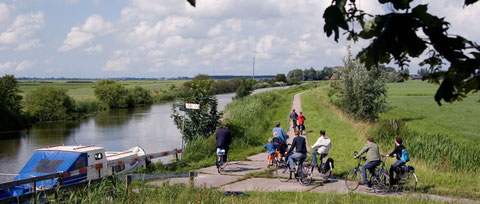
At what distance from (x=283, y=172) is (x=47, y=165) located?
28.8ft

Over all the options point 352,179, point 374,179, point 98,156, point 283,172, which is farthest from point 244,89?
point 374,179

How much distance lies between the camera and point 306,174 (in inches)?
490

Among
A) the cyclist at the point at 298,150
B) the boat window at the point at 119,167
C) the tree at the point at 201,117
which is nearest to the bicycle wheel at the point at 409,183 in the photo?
the cyclist at the point at 298,150

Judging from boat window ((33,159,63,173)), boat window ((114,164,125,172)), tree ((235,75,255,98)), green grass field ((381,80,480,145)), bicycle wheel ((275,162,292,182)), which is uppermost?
tree ((235,75,255,98))

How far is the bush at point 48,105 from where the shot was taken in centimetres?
5344

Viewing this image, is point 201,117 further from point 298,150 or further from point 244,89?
point 244,89

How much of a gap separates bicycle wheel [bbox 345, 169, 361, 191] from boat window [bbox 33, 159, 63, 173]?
10.5m

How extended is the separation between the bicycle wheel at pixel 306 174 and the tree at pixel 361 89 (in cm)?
2307

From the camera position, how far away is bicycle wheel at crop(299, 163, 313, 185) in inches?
487

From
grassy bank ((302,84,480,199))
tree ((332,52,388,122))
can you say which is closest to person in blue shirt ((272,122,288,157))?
grassy bank ((302,84,480,199))

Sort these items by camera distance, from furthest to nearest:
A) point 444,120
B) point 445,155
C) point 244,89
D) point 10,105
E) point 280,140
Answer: point 244,89
point 10,105
point 444,120
point 445,155
point 280,140

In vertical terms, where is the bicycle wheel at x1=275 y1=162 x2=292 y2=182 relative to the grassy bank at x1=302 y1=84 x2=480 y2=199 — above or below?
below

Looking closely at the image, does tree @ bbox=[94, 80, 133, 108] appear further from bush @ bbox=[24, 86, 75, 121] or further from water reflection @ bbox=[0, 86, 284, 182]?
water reflection @ bbox=[0, 86, 284, 182]

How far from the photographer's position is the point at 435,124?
136ft
